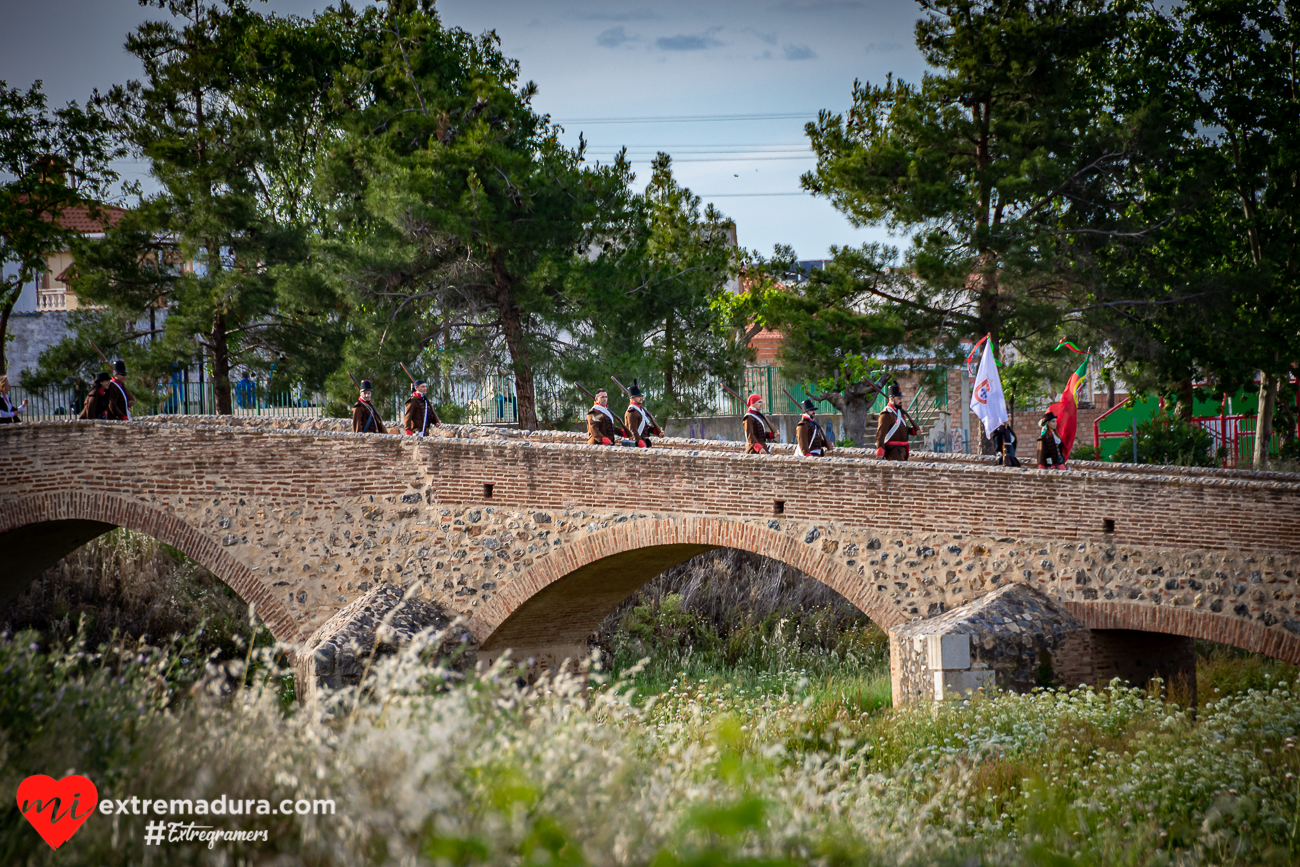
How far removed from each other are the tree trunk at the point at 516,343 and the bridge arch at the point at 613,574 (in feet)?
17.8

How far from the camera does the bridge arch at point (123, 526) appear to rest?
48.1ft

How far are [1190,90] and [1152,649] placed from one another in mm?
12092

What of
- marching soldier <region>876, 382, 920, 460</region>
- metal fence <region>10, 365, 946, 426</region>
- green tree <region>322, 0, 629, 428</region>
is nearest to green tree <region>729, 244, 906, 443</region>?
metal fence <region>10, 365, 946, 426</region>

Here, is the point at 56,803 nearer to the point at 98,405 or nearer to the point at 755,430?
the point at 755,430

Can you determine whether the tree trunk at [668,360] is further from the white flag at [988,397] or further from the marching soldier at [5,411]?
the marching soldier at [5,411]

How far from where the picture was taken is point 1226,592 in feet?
33.2

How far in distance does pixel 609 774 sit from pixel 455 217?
14.3m

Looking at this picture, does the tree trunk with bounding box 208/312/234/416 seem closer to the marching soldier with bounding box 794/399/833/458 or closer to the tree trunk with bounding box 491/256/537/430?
the tree trunk with bounding box 491/256/537/430

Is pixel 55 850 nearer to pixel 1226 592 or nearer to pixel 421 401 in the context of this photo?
pixel 1226 592

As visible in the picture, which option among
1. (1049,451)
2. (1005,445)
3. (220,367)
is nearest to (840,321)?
(1005,445)

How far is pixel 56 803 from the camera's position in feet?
15.4

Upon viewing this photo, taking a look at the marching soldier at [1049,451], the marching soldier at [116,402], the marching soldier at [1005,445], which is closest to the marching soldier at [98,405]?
the marching soldier at [116,402]

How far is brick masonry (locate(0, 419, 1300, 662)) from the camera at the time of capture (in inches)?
409

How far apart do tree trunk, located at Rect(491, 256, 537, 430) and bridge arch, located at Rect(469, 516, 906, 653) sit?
5.44 meters
